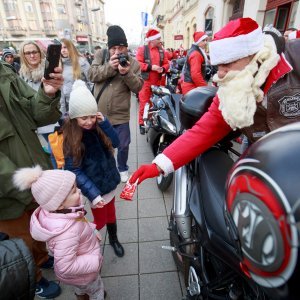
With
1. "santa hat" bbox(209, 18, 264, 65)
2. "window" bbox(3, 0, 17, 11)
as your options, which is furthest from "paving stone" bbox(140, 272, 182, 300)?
"window" bbox(3, 0, 17, 11)

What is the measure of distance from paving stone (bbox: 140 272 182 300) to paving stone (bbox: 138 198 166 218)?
2.65 feet

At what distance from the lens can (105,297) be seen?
1.91 m

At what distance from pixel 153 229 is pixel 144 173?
1.42 m

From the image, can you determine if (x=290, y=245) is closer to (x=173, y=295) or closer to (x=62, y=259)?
(x=62, y=259)

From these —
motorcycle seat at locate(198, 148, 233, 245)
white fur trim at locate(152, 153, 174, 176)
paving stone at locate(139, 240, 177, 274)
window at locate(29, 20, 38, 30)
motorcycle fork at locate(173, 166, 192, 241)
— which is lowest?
paving stone at locate(139, 240, 177, 274)

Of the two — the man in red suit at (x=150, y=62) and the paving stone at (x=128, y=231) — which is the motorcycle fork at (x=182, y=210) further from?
the man in red suit at (x=150, y=62)

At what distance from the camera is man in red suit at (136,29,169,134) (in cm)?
537

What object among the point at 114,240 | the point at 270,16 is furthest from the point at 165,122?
the point at 270,16

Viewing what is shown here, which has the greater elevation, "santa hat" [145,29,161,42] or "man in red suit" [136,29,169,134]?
"santa hat" [145,29,161,42]

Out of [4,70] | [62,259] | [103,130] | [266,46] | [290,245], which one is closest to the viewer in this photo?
[290,245]

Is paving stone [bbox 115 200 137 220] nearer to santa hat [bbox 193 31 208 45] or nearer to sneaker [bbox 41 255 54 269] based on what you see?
sneaker [bbox 41 255 54 269]

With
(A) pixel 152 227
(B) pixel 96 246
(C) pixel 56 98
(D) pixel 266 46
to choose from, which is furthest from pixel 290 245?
(A) pixel 152 227

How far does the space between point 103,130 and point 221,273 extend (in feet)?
4.27

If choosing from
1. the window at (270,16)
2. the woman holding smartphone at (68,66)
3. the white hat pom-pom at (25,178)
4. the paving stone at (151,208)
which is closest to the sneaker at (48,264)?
the paving stone at (151,208)
